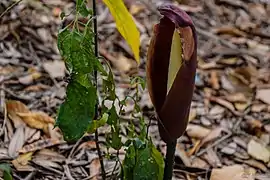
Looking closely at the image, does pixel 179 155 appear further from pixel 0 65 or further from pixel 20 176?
pixel 0 65

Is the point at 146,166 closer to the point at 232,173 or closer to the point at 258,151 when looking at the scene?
the point at 232,173

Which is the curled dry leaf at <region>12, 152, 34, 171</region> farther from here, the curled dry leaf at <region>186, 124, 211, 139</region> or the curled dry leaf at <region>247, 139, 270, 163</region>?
the curled dry leaf at <region>247, 139, 270, 163</region>

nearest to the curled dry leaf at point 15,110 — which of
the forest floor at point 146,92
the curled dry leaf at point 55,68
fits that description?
the forest floor at point 146,92

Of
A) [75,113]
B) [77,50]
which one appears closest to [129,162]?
[75,113]

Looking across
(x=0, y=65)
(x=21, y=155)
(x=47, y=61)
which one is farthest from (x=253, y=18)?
(x=21, y=155)

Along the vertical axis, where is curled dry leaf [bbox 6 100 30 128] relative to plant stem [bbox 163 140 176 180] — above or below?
below

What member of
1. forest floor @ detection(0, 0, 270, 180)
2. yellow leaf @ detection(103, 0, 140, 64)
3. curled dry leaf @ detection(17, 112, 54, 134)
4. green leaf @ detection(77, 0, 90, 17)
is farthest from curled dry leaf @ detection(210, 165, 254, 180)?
green leaf @ detection(77, 0, 90, 17)
